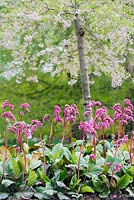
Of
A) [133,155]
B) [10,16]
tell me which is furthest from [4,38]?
[133,155]

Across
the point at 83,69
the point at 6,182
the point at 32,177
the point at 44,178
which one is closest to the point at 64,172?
the point at 44,178

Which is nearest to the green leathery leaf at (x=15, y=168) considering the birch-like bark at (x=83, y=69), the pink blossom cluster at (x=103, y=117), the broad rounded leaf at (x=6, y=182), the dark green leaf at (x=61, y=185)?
the broad rounded leaf at (x=6, y=182)

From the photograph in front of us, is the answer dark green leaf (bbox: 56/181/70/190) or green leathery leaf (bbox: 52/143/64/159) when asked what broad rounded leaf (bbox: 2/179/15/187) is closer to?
dark green leaf (bbox: 56/181/70/190)

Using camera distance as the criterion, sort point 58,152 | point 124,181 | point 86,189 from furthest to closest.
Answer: point 58,152 → point 124,181 → point 86,189

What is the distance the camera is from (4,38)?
637 centimetres

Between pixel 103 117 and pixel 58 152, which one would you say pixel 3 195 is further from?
pixel 103 117

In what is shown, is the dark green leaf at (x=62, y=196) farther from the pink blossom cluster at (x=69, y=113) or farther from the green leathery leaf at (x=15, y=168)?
the pink blossom cluster at (x=69, y=113)

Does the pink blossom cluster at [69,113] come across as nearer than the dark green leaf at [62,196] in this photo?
No

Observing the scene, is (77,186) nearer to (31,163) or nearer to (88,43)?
(31,163)

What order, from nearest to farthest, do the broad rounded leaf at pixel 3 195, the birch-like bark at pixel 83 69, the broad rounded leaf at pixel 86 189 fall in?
the broad rounded leaf at pixel 3 195, the broad rounded leaf at pixel 86 189, the birch-like bark at pixel 83 69

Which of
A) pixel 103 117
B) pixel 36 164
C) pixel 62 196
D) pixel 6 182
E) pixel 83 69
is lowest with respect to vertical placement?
pixel 62 196

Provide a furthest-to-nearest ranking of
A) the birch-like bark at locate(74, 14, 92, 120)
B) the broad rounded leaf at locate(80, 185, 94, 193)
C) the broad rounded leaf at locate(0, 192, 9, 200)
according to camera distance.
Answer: the birch-like bark at locate(74, 14, 92, 120), the broad rounded leaf at locate(80, 185, 94, 193), the broad rounded leaf at locate(0, 192, 9, 200)

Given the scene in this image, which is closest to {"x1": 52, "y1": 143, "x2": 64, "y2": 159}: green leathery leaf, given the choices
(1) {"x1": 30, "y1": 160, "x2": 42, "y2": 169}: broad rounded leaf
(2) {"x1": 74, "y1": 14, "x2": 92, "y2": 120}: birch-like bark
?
(1) {"x1": 30, "y1": 160, "x2": 42, "y2": 169}: broad rounded leaf

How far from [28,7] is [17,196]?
3.64 meters
